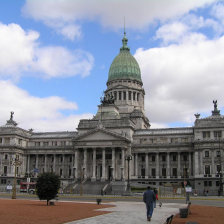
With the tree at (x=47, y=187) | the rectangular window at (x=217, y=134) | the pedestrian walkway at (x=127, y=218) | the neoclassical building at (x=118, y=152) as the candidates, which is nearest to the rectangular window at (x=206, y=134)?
the neoclassical building at (x=118, y=152)

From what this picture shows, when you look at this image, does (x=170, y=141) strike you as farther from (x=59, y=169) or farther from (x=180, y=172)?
(x=59, y=169)

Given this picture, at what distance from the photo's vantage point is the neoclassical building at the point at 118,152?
104m

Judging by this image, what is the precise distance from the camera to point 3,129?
124 meters

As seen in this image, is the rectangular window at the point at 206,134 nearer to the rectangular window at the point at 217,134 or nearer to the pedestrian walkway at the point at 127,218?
the rectangular window at the point at 217,134

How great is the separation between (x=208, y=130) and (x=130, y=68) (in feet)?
157

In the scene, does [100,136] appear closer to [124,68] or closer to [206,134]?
[206,134]

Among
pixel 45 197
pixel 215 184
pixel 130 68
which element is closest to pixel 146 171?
pixel 215 184

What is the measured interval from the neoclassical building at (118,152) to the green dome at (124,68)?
1494 centimetres

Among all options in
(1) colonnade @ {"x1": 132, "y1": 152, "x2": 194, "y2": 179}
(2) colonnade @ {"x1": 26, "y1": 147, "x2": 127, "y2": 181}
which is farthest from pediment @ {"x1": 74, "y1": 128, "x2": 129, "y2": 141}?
(1) colonnade @ {"x1": 132, "y1": 152, "x2": 194, "y2": 179}

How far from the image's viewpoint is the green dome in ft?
461

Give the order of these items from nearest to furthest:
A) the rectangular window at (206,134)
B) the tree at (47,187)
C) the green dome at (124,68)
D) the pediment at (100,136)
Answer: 1. the tree at (47,187)
2. the rectangular window at (206,134)
3. the pediment at (100,136)
4. the green dome at (124,68)

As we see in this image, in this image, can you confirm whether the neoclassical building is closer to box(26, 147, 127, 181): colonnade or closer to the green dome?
box(26, 147, 127, 181): colonnade

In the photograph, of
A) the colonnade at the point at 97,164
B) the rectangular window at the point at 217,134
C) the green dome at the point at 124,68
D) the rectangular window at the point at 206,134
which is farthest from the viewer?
the green dome at the point at 124,68

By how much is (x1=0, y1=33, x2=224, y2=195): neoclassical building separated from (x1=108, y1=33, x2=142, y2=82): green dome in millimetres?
14936
